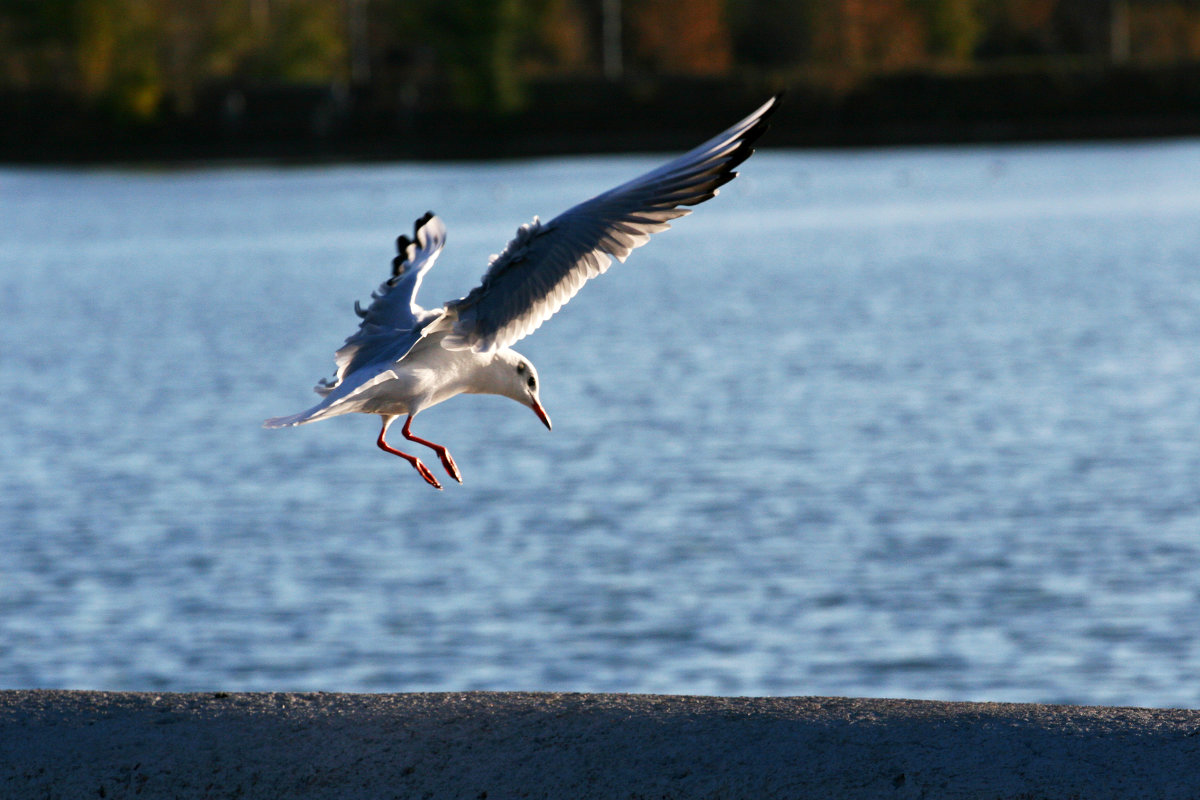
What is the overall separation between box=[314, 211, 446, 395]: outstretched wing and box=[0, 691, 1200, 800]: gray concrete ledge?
1164 millimetres

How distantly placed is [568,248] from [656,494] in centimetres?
744

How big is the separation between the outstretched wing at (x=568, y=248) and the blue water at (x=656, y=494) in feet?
10.4

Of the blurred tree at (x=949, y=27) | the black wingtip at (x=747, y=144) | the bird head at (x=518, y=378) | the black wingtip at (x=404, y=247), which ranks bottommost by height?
the bird head at (x=518, y=378)

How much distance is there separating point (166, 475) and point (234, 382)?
547 cm

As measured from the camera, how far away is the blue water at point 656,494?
31.1 ft

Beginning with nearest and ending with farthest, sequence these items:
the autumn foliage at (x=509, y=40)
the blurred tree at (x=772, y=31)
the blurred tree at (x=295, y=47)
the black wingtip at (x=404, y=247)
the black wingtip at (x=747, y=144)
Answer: the black wingtip at (x=747, y=144) < the black wingtip at (x=404, y=247) < the autumn foliage at (x=509, y=40) < the blurred tree at (x=295, y=47) < the blurred tree at (x=772, y=31)

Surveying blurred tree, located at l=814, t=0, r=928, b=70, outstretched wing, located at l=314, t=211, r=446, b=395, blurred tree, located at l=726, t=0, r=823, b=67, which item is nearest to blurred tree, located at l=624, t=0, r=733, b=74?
blurred tree, located at l=726, t=0, r=823, b=67

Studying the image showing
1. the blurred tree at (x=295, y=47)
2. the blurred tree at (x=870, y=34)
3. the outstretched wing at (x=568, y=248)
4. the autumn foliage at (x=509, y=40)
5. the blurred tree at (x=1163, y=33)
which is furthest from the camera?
the blurred tree at (x=1163, y=33)

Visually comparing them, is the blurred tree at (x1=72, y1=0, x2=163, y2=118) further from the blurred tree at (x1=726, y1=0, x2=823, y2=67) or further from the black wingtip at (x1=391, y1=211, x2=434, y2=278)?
the black wingtip at (x1=391, y1=211, x2=434, y2=278)

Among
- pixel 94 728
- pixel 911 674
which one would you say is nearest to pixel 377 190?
pixel 911 674

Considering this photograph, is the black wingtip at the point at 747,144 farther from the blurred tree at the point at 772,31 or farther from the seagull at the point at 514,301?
the blurred tree at the point at 772,31

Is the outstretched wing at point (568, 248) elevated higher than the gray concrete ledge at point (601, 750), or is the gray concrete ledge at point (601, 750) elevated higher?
the outstretched wing at point (568, 248)

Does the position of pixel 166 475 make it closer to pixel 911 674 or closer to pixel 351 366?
pixel 911 674

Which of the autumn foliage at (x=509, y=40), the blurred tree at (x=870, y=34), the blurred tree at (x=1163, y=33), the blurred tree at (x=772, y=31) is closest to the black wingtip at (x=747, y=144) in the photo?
the autumn foliage at (x=509, y=40)
